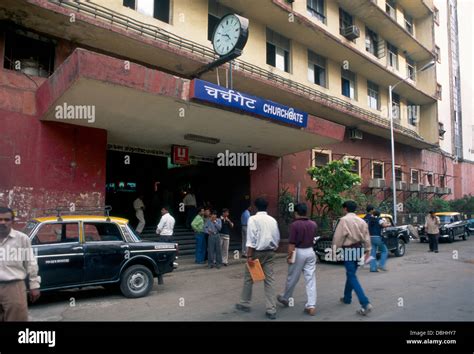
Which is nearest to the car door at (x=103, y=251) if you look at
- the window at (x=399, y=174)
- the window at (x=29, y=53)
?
the window at (x=29, y=53)

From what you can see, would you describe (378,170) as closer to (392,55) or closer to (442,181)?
(392,55)

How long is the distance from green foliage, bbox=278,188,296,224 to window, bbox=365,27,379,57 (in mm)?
11862

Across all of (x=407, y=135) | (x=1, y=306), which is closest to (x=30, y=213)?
(x=1, y=306)

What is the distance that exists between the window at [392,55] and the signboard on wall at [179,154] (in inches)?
695

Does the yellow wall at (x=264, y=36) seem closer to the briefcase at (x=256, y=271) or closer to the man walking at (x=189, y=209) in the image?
the man walking at (x=189, y=209)

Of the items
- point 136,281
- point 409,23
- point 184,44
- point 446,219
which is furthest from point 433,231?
point 409,23

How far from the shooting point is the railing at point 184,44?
11.2 m

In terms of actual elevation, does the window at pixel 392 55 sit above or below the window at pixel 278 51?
above

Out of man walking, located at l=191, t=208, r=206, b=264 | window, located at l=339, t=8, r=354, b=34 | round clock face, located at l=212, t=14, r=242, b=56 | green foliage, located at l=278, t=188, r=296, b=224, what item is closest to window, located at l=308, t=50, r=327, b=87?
window, located at l=339, t=8, r=354, b=34

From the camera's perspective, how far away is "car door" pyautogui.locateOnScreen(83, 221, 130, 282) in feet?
23.9

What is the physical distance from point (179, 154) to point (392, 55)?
746 inches

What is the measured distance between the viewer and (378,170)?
2422cm
